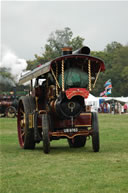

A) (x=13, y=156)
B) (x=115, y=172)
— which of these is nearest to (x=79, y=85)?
(x=13, y=156)

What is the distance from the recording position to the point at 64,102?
31.1 ft

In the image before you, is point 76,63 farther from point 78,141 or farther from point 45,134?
point 78,141

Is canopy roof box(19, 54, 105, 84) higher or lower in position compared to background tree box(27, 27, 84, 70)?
lower

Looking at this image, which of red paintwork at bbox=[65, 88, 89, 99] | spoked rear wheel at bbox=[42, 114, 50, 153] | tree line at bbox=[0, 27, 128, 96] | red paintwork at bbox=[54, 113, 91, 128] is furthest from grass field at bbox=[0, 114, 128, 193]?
tree line at bbox=[0, 27, 128, 96]

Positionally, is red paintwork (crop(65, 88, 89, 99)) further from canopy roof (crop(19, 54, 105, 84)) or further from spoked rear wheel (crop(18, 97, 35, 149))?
spoked rear wheel (crop(18, 97, 35, 149))

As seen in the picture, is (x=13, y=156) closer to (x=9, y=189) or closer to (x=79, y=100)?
(x=79, y=100)

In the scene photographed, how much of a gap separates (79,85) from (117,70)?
63.2 m

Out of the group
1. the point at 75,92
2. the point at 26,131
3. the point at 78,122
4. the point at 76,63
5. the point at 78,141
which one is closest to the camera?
the point at 75,92

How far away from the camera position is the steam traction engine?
934 cm

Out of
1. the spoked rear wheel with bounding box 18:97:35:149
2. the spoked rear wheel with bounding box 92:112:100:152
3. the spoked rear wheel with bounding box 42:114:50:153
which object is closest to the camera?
the spoked rear wheel with bounding box 42:114:50:153

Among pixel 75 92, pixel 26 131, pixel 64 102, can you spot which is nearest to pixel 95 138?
pixel 64 102

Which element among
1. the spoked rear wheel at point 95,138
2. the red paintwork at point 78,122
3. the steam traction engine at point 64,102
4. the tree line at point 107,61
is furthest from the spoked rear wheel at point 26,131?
the tree line at point 107,61

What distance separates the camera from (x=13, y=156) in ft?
29.7

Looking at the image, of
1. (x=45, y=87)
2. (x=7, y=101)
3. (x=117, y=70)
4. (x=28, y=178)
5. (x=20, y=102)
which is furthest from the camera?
(x=117, y=70)
